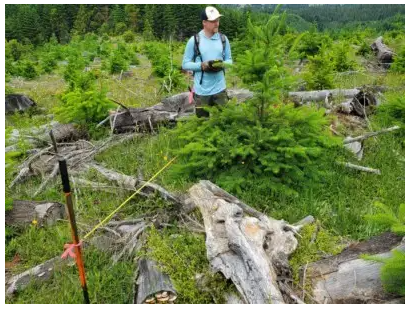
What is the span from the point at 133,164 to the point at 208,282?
3198 mm

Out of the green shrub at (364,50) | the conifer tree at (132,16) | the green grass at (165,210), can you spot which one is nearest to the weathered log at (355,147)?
the green grass at (165,210)

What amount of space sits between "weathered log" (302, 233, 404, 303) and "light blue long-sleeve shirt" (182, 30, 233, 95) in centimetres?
336

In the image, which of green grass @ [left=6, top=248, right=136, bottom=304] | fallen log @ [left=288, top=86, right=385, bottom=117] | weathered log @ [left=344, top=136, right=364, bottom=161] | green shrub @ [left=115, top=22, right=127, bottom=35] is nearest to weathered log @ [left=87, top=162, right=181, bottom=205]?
green grass @ [left=6, top=248, right=136, bottom=304]

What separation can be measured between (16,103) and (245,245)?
968 cm

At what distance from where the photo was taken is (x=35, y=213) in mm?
5059

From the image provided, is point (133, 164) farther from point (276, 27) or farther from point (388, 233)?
point (388, 233)

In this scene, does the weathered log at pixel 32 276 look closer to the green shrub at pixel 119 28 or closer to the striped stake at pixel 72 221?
the striped stake at pixel 72 221

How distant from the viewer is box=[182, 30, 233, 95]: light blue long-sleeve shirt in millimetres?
6129

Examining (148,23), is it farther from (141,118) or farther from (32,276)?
(32,276)

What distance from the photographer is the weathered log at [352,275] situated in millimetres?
3311

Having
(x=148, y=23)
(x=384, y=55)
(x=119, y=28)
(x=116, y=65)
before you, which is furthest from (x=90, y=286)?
(x=119, y=28)

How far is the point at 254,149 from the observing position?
5152mm

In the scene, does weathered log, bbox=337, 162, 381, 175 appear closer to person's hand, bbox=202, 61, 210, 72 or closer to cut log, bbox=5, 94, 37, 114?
person's hand, bbox=202, 61, 210, 72

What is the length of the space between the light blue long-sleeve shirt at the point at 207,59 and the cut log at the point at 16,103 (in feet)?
22.4
